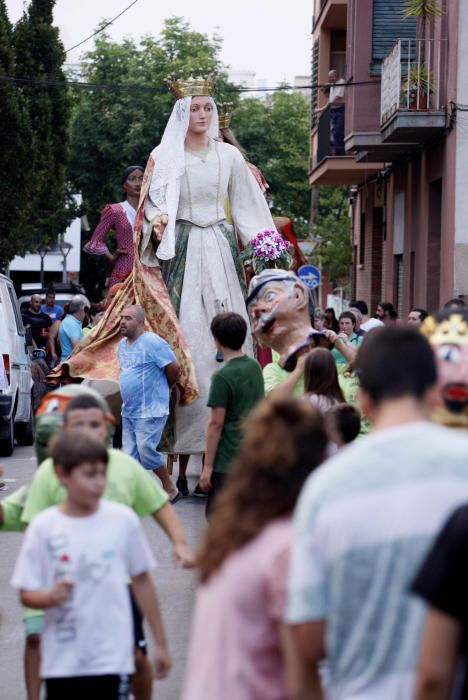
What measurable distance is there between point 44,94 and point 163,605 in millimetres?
28029

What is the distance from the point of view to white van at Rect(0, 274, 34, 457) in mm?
15172

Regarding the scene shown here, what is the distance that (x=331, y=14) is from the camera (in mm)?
32156

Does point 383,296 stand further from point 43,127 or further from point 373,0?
point 43,127

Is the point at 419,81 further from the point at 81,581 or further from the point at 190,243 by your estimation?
the point at 81,581

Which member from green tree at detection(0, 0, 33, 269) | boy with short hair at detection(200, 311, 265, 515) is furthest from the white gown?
green tree at detection(0, 0, 33, 269)

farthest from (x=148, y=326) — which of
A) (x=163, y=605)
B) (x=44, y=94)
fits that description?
(x=44, y=94)

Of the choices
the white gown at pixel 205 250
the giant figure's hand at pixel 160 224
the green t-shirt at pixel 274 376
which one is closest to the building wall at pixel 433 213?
the white gown at pixel 205 250

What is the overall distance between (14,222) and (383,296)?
849 centimetres

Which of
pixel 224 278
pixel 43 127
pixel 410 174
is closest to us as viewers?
pixel 224 278

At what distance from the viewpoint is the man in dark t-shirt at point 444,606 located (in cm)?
310

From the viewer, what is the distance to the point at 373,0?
26781mm

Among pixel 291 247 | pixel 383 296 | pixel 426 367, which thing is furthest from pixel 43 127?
pixel 426 367

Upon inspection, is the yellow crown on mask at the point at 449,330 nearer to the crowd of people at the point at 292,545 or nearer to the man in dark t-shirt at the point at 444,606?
the crowd of people at the point at 292,545

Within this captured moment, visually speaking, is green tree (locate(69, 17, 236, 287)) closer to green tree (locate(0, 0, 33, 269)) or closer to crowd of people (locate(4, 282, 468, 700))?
green tree (locate(0, 0, 33, 269))
